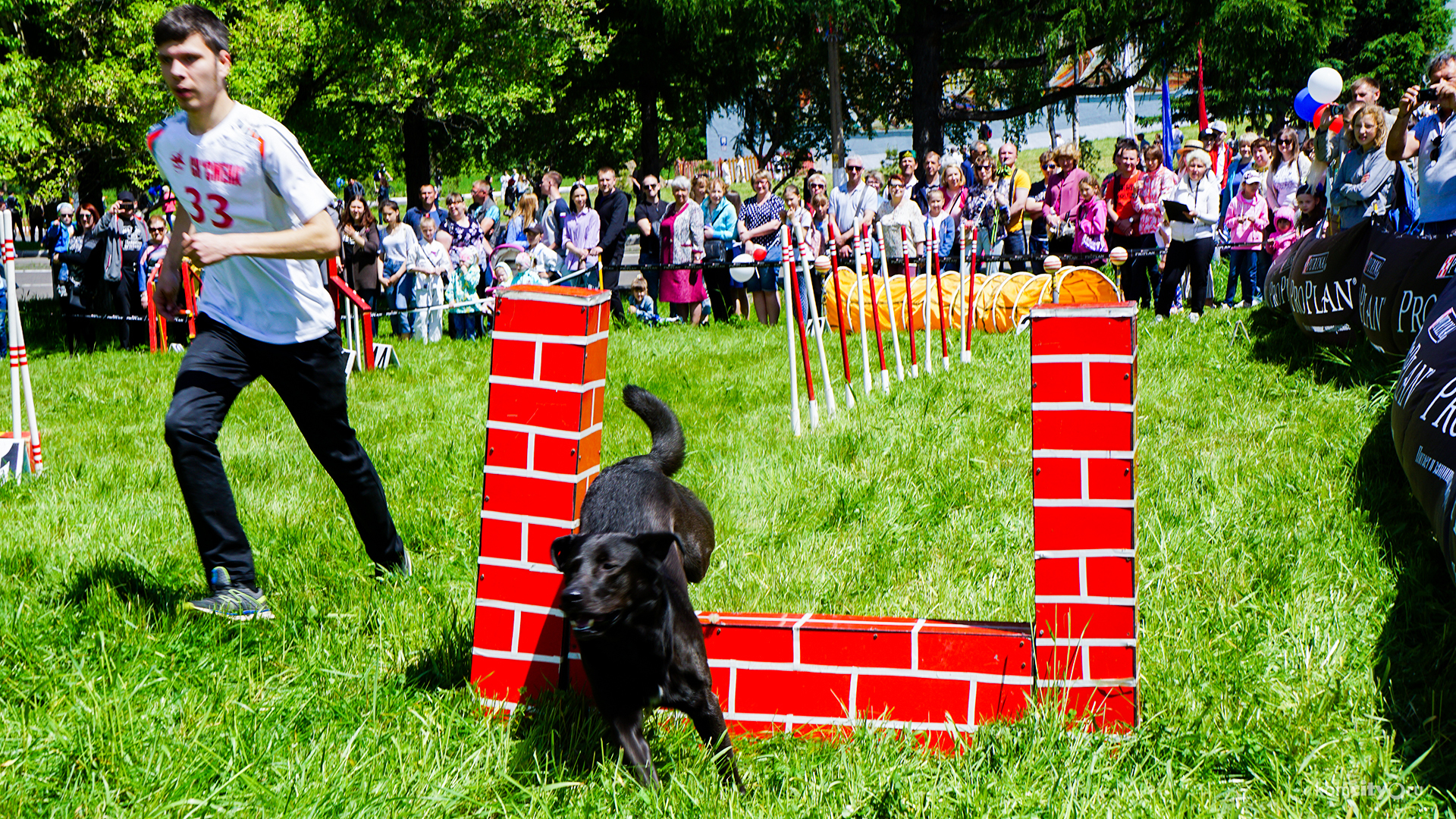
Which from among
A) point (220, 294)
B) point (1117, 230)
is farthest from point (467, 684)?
point (1117, 230)

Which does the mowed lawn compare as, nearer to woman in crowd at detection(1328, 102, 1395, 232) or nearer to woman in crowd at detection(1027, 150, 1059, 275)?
woman in crowd at detection(1328, 102, 1395, 232)

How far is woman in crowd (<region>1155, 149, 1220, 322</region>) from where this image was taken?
11.3 meters

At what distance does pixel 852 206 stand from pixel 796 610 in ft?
36.6

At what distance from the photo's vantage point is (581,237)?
14.3 m

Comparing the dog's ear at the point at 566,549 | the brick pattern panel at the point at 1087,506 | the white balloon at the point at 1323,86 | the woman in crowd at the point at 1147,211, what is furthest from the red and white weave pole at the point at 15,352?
the white balloon at the point at 1323,86

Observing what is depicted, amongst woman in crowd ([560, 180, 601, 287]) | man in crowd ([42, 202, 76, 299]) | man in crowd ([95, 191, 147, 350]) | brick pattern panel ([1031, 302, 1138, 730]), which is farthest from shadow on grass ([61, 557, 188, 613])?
man in crowd ([42, 202, 76, 299])

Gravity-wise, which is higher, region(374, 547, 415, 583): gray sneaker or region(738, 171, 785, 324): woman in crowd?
region(738, 171, 785, 324): woman in crowd

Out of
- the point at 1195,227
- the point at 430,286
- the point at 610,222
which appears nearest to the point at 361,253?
the point at 430,286

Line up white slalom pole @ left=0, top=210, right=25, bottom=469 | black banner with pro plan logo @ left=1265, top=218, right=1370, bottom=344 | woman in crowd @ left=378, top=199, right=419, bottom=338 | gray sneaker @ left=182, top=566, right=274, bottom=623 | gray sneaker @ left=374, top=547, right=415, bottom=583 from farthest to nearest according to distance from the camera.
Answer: woman in crowd @ left=378, top=199, right=419, bottom=338, black banner with pro plan logo @ left=1265, top=218, right=1370, bottom=344, white slalom pole @ left=0, top=210, right=25, bottom=469, gray sneaker @ left=374, top=547, right=415, bottom=583, gray sneaker @ left=182, top=566, right=274, bottom=623

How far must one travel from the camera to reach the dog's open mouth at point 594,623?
8.90ft

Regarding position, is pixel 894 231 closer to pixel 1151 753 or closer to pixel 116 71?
pixel 1151 753

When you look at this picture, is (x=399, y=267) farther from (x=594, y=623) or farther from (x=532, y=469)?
(x=594, y=623)

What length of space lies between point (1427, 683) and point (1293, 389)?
4.59 m

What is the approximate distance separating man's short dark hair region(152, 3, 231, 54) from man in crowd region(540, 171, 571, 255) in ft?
34.8
